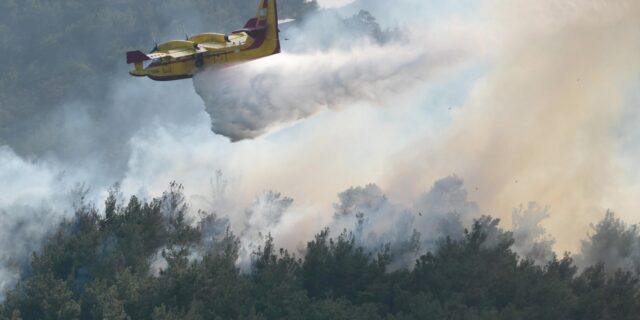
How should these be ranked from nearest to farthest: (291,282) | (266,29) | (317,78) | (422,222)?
(291,282)
(266,29)
(317,78)
(422,222)

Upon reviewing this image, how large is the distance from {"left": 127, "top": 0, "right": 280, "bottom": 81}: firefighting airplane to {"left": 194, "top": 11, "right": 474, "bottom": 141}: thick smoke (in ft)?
2.34

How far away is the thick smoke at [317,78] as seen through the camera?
69.8 metres

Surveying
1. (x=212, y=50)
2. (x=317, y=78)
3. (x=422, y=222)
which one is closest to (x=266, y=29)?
(x=212, y=50)

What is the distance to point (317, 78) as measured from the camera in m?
72.9

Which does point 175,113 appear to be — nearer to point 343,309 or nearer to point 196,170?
point 196,170

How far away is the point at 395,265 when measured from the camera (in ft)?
233

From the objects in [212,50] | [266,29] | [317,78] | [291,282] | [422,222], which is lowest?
[291,282]

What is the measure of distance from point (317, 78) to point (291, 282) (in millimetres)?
10827

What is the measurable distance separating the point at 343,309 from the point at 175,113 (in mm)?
71492

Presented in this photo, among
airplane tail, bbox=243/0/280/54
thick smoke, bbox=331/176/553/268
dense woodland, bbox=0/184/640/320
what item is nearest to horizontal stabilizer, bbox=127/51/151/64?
airplane tail, bbox=243/0/280/54

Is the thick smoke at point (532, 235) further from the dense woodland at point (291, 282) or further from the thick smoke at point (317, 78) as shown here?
the thick smoke at point (317, 78)

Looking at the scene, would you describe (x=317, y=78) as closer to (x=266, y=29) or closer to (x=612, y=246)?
(x=266, y=29)

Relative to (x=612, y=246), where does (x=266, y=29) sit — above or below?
above

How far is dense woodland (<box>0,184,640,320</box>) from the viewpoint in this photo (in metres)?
63.4
